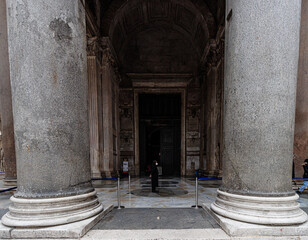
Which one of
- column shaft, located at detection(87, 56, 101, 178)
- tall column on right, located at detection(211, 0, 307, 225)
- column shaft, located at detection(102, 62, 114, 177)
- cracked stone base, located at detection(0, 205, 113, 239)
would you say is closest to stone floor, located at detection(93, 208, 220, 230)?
cracked stone base, located at detection(0, 205, 113, 239)

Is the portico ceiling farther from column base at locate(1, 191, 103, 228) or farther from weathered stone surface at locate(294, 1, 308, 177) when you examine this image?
column base at locate(1, 191, 103, 228)

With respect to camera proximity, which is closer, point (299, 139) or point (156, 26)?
point (299, 139)

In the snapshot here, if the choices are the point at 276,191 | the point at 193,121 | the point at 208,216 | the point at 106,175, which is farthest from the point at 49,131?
the point at 193,121

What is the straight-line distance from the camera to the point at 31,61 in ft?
10.3

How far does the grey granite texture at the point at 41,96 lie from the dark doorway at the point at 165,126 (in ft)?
39.3

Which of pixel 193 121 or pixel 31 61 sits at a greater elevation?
pixel 31 61

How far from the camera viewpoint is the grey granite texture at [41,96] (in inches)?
123

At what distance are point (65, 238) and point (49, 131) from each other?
1.60 metres

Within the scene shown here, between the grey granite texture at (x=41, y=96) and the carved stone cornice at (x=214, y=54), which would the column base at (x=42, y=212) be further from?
the carved stone cornice at (x=214, y=54)

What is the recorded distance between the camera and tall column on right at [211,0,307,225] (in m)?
3.09

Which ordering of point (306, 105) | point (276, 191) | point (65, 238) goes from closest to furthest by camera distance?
point (65, 238) → point (276, 191) → point (306, 105)

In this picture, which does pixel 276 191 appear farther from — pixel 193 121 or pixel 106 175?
pixel 193 121

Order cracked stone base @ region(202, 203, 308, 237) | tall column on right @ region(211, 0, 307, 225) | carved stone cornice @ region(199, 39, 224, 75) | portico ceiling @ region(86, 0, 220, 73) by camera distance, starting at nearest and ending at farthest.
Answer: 1. cracked stone base @ region(202, 203, 308, 237)
2. tall column on right @ region(211, 0, 307, 225)
3. carved stone cornice @ region(199, 39, 224, 75)
4. portico ceiling @ region(86, 0, 220, 73)

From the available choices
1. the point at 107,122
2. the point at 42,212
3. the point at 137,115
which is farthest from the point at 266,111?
the point at 137,115
